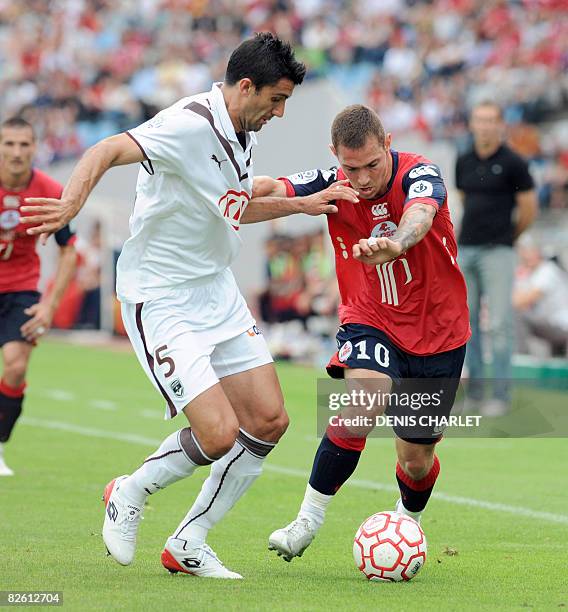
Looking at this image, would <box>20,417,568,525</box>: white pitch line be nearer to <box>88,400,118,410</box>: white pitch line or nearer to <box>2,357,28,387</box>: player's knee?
<box>88,400,118,410</box>: white pitch line

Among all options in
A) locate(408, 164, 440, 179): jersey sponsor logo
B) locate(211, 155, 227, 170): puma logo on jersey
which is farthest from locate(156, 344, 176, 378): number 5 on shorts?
locate(408, 164, 440, 179): jersey sponsor logo

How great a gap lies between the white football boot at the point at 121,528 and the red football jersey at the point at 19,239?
368 centimetres

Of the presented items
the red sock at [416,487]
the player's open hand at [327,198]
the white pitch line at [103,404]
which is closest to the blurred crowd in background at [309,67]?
the white pitch line at [103,404]

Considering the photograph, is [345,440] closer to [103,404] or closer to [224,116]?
[224,116]

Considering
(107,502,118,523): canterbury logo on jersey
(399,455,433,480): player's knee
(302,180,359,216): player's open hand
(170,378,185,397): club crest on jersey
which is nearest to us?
(170,378,185,397): club crest on jersey

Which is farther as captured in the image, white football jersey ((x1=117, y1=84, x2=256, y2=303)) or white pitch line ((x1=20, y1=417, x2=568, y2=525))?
white pitch line ((x1=20, y1=417, x2=568, y2=525))

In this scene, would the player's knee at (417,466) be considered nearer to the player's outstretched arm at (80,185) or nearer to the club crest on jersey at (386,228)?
the club crest on jersey at (386,228)

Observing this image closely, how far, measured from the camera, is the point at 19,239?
9.84 meters

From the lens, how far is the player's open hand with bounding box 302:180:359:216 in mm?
6477

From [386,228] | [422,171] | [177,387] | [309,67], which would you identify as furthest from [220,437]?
[309,67]

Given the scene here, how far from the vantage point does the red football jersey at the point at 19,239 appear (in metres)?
9.62

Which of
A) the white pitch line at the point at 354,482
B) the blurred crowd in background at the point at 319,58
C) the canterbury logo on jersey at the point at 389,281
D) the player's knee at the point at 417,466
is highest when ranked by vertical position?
the blurred crowd in background at the point at 319,58

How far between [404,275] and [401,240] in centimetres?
78

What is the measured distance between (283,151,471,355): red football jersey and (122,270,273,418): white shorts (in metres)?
0.63
